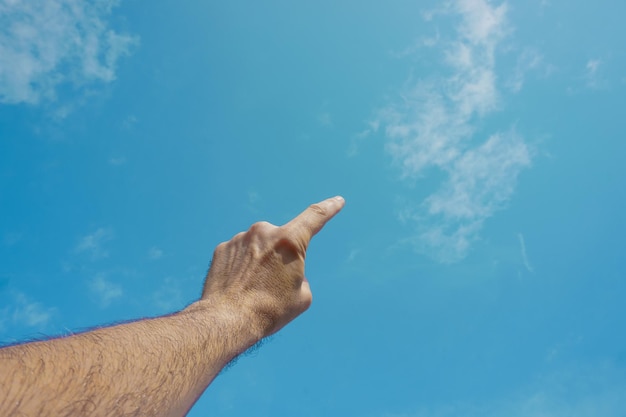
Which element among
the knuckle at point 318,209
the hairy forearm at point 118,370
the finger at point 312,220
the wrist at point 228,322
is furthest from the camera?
the knuckle at point 318,209

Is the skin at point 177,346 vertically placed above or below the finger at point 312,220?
below

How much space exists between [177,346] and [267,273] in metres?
1.47

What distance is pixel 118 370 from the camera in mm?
2021

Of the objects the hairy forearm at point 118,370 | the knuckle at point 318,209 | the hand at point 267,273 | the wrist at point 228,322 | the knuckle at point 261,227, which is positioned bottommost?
the hairy forearm at point 118,370

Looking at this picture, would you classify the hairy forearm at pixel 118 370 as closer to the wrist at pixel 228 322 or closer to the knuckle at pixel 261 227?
the wrist at pixel 228 322

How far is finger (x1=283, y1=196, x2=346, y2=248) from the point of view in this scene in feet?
13.4

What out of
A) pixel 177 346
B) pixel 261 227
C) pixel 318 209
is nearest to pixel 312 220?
pixel 318 209

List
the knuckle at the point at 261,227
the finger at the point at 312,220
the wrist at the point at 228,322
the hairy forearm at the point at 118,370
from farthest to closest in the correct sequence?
the knuckle at the point at 261,227, the finger at the point at 312,220, the wrist at the point at 228,322, the hairy forearm at the point at 118,370

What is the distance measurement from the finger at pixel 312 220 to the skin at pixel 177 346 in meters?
0.01

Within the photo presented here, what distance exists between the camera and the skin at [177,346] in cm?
171

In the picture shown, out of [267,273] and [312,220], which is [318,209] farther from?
[267,273]

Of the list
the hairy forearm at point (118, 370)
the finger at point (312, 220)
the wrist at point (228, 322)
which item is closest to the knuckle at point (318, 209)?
the finger at point (312, 220)

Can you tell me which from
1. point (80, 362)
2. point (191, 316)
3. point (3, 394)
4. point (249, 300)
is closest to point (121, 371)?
point (80, 362)

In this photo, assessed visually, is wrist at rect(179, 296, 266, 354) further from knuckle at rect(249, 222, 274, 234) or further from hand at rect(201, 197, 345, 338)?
knuckle at rect(249, 222, 274, 234)
